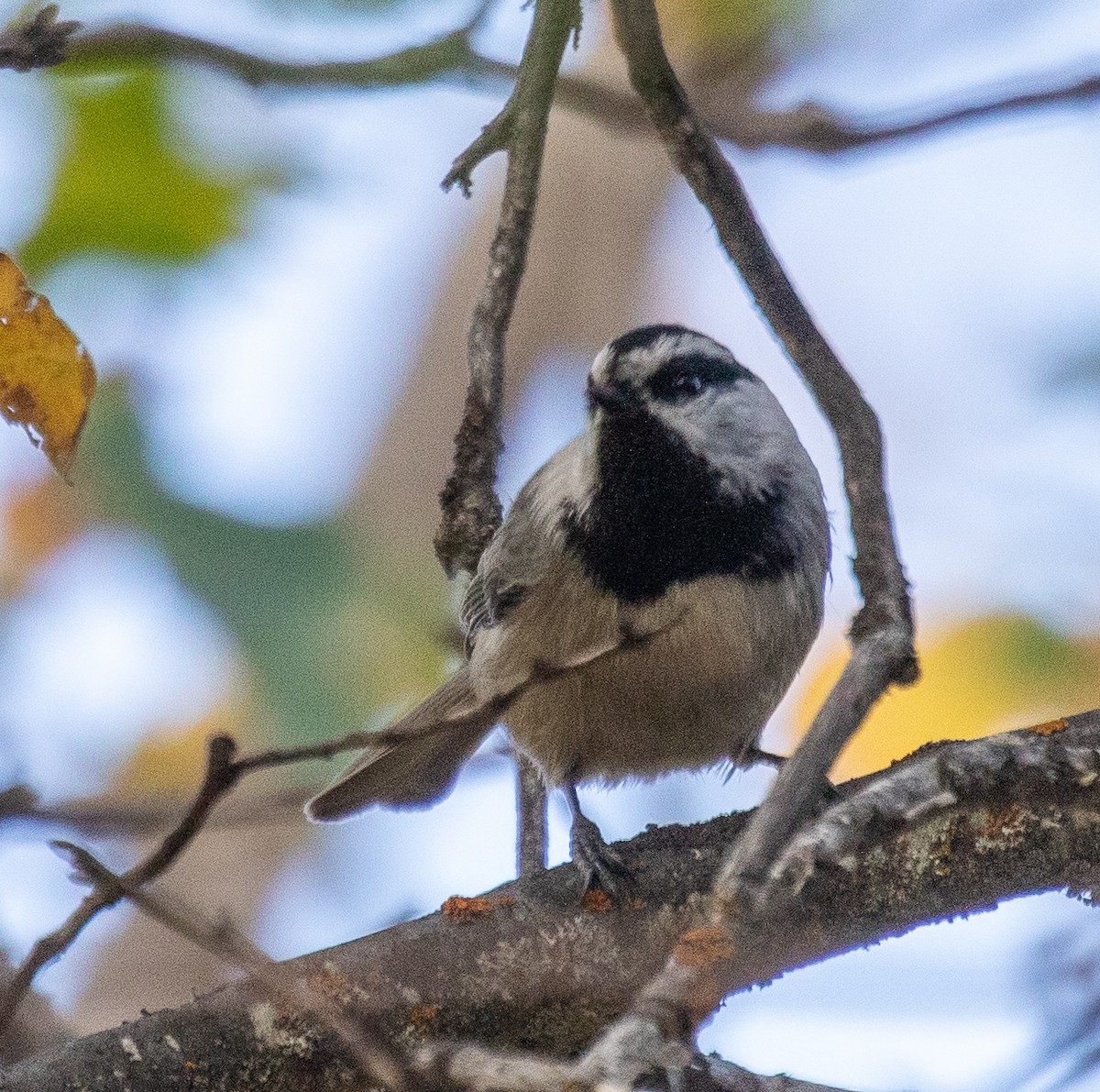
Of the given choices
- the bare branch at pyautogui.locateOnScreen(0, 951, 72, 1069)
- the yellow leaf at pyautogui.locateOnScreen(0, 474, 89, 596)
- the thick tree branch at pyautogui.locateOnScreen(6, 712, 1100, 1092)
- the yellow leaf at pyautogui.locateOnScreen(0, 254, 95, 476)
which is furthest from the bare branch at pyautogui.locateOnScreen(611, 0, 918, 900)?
the yellow leaf at pyautogui.locateOnScreen(0, 474, 89, 596)

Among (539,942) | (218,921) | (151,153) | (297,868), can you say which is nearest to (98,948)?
(297,868)

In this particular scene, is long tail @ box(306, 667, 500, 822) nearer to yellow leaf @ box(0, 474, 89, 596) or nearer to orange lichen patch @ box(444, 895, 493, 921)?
orange lichen patch @ box(444, 895, 493, 921)

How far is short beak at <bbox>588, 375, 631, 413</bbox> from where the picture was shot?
310cm

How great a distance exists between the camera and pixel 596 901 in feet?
7.58

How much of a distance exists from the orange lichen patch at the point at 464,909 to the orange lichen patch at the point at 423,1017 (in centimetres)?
15

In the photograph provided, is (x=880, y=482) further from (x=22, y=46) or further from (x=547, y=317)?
(x=547, y=317)

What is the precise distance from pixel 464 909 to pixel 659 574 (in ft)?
3.15

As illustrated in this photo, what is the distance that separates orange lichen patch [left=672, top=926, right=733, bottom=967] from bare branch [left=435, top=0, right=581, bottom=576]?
1.62 meters

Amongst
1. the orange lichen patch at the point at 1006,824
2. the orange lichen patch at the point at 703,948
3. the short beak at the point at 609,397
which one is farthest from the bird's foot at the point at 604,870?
the short beak at the point at 609,397

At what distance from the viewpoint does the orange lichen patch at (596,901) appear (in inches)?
90.6

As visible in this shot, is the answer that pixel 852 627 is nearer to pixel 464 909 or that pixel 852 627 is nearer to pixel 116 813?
pixel 464 909

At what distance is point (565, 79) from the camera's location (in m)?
2.89

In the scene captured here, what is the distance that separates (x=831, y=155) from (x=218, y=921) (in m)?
1.86

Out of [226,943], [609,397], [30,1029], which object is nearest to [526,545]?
[609,397]
